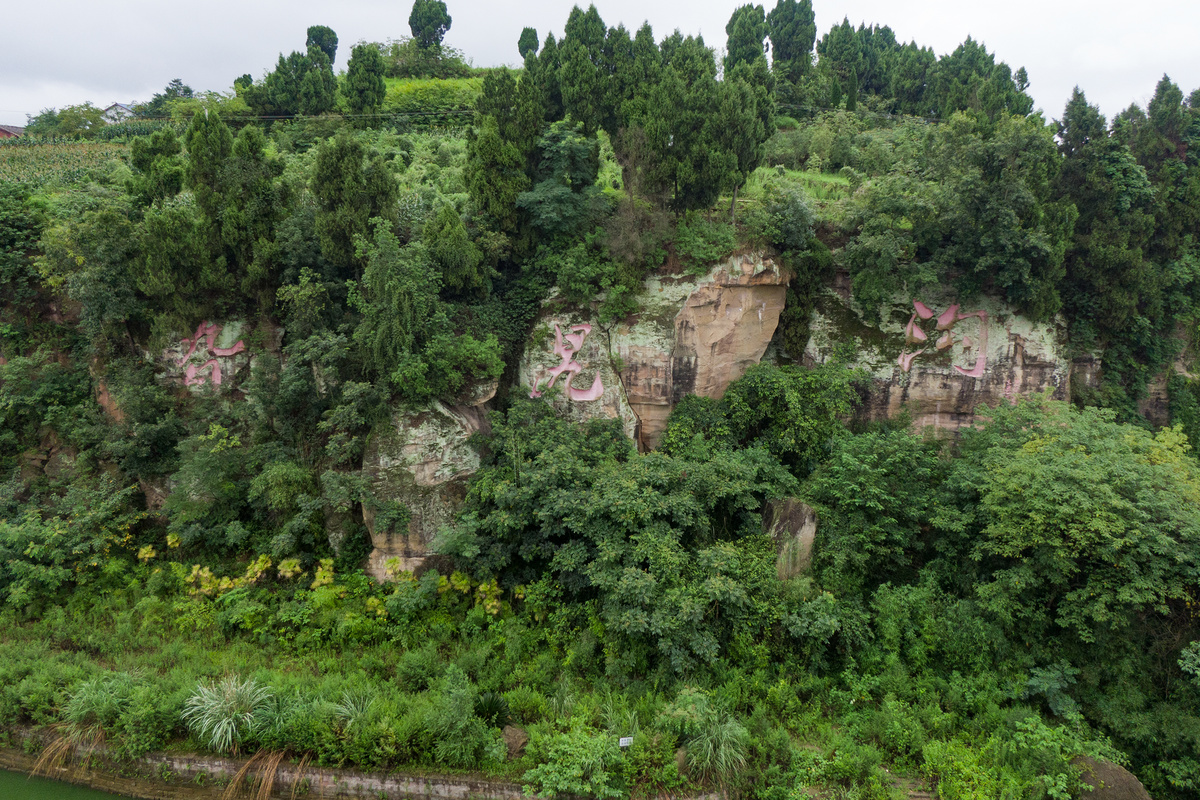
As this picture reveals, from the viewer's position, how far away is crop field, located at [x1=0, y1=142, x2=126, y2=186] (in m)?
16.3

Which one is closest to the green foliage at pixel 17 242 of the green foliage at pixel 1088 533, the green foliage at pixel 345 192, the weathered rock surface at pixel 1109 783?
the green foliage at pixel 345 192

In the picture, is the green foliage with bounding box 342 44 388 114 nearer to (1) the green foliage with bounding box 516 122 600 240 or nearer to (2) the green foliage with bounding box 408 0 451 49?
(2) the green foliage with bounding box 408 0 451 49

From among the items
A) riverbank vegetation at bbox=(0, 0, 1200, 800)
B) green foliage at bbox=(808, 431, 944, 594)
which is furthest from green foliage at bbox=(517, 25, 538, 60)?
green foliage at bbox=(808, 431, 944, 594)

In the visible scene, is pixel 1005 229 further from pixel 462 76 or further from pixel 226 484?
pixel 462 76

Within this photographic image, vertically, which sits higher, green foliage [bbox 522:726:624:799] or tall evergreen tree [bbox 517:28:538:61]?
tall evergreen tree [bbox 517:28:538:61]

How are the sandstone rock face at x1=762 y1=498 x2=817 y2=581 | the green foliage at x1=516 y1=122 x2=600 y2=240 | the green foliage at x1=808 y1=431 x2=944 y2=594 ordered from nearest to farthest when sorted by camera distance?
the green foliage at x1=808 y1=431 x2=944 y2=594 < the sandstone rock face at x1=762 y1=498 x2=817 y2=581 < the green foliage at x1=516 y1=122 x2=600 y2=240

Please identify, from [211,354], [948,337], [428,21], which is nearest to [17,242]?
[211,354]

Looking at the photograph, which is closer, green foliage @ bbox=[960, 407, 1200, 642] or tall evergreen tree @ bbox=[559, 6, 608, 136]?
green foliage @ bbox=[960, 407, 1200, 642]

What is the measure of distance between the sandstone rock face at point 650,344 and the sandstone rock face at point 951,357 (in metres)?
2.74

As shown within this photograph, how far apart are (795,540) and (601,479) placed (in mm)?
3472

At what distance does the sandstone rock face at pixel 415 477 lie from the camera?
34.5 feet

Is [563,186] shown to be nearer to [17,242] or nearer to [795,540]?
[795,540]

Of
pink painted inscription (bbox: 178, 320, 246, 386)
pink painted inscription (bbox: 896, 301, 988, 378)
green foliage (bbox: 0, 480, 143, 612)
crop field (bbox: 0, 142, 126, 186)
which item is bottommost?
green foliage (bbox: 0, 480, 143, 612)

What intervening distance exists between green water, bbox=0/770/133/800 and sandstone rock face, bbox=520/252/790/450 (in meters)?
8.84
